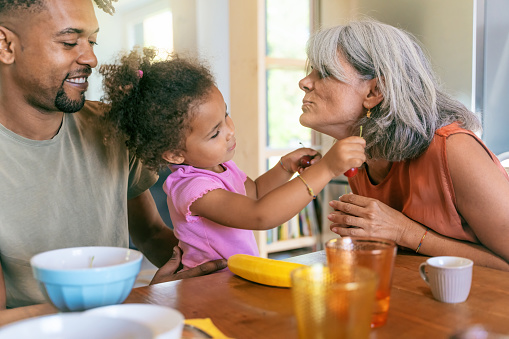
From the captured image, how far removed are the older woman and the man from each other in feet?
1.88

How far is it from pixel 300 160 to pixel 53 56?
881 mm

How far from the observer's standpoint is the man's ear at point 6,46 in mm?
1480

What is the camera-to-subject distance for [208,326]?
78 centimetres

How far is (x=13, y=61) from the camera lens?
1.50 meters

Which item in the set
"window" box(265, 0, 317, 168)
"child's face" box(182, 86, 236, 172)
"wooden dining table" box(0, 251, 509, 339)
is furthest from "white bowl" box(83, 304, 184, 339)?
"window" box(265, 0, 317, 168)

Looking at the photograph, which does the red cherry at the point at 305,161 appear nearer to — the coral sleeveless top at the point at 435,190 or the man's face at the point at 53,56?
the coral sleeveless top at the point at 435,190

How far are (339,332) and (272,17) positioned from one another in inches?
120

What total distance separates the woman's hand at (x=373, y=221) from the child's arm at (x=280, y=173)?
30cm

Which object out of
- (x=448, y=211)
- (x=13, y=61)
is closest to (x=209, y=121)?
(x=13, y=61)

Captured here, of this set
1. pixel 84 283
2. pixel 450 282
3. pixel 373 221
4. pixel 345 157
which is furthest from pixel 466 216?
pixel 84 283

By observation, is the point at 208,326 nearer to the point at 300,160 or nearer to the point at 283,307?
the point at 283,307

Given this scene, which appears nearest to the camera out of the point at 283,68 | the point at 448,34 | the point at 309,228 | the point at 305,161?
the point at 305,161

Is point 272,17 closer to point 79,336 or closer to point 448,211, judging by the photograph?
point 448,211

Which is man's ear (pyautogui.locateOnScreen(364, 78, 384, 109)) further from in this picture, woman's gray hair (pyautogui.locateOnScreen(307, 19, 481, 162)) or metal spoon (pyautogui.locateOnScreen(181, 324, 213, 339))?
metal spoon (pyautogui.locateOnScreen(181, 324, 213, 339))
